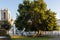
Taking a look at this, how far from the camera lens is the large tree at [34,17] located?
1075 inches

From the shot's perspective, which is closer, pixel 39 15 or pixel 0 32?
pixel 0 32

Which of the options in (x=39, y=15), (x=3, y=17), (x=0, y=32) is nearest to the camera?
(x=0, y=32)

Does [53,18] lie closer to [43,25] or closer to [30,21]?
[43,25]

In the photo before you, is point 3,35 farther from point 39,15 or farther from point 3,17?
point 3,17

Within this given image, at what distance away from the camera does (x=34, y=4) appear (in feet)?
90.7

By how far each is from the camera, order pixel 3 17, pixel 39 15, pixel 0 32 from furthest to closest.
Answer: pixel 3 17
pixel 39 15
pixel 0 32

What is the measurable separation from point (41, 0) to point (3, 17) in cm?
2166

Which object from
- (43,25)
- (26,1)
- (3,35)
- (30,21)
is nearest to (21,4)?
(26,1)

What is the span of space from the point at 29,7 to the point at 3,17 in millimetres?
21115

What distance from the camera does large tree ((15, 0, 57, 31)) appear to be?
27.3 metres

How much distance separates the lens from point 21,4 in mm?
28141

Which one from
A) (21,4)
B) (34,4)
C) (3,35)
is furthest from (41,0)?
(3,35)

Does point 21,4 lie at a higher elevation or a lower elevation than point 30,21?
higher

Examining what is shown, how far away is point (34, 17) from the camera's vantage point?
1081 inches
